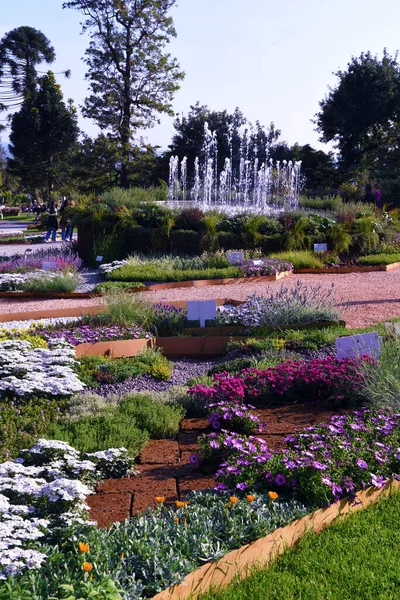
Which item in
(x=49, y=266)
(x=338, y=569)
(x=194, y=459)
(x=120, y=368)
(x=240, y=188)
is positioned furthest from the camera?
(x=240, y=188)

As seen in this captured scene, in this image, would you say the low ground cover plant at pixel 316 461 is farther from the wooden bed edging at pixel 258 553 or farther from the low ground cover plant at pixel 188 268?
the low ground cover plant at pixel 188 268

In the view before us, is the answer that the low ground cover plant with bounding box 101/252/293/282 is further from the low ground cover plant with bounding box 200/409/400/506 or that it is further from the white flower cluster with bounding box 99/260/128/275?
the low ground cover plant with bounding box 200/409/400/506

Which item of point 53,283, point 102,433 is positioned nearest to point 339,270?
point 53,283

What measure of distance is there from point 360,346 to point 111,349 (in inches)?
120

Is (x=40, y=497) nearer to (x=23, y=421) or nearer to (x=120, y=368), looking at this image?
(x=23, y=421)

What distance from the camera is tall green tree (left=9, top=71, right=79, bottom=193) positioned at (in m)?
50.5

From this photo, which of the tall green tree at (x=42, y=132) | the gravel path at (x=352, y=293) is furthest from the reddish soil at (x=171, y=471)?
the tall green tree at (x=42, y=132)

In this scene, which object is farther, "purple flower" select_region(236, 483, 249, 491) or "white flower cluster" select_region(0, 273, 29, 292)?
"white flower cluster" select_region(0, 273, 29, 292)

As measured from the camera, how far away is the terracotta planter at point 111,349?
8039 millimetres

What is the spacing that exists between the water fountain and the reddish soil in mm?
13664

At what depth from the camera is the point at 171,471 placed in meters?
4.67

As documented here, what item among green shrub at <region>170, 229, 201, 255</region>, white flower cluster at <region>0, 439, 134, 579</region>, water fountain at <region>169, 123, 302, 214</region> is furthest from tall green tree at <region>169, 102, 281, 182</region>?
white flower cluster at <region>0, 439, 134, 579</region>

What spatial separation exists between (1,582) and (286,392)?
3723 mm

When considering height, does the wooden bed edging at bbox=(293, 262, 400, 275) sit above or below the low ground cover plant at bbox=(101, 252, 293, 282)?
below
